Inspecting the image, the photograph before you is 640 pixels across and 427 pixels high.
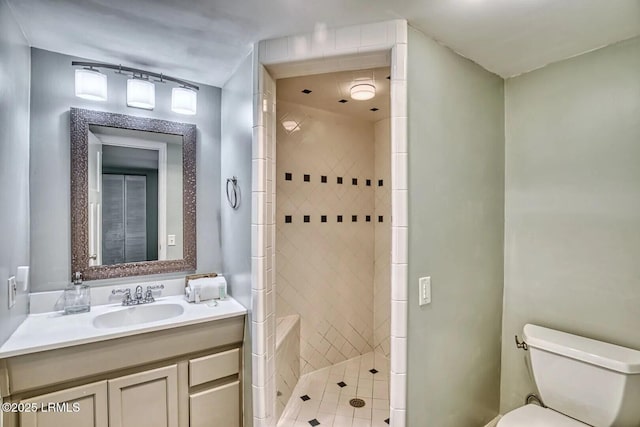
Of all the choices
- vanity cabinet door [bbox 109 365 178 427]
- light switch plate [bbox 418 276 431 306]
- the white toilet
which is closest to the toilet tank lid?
the white toilet

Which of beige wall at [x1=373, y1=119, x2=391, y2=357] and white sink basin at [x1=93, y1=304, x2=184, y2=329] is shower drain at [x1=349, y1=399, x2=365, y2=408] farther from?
white sink basin at [x1=93, y1=304, x2=184, y2=329]

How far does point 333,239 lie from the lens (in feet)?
9.06

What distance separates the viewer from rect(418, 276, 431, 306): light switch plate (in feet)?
4.97

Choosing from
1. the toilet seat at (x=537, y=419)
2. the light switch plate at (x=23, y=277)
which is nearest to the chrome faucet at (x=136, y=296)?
the light switch plate at (x=23, y=277)

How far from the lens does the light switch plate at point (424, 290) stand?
4.97ft

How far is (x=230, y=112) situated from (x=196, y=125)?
299mm

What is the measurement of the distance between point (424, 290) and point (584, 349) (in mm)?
822

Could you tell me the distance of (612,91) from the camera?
1.58 m

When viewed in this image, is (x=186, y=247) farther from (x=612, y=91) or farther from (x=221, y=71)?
(x=612, y=91)

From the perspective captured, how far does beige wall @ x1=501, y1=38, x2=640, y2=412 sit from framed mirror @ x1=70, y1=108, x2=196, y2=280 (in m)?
2.13

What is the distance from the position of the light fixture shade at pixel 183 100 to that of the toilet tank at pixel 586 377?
2426mm

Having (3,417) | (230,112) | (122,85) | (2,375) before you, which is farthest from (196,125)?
(3,417)

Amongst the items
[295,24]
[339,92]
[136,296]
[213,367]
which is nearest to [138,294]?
[136,296]

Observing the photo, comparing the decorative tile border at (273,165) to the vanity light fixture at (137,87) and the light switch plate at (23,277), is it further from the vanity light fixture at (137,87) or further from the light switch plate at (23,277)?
the light switch plate at (23,277)
